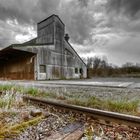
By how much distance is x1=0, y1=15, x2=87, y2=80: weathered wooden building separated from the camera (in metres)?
17.2

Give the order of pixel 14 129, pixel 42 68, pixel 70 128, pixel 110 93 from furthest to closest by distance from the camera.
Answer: pixel 42 68
pixel 110 93
pixel 70 128
pixel 14 129

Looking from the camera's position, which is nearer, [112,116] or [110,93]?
[112,116]

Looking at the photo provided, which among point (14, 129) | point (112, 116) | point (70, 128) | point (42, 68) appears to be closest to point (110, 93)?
point (112, 116)

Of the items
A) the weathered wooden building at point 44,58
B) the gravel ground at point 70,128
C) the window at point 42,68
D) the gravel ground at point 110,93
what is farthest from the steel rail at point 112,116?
the window at point 42,68

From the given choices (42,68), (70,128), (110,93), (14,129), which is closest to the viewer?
(14,129)

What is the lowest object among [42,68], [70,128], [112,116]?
[70,128]

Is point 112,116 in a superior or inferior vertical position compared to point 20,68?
inferior

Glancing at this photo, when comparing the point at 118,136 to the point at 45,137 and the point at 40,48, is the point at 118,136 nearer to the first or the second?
the point at 45,137

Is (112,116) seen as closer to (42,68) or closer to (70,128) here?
(70,128)

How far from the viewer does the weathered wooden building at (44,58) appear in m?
17.2

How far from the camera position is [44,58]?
18.1 m

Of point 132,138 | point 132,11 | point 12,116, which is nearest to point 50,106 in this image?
point 12,116

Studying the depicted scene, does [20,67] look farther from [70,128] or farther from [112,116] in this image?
[112,116]

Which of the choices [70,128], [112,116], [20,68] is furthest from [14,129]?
[20,68]
